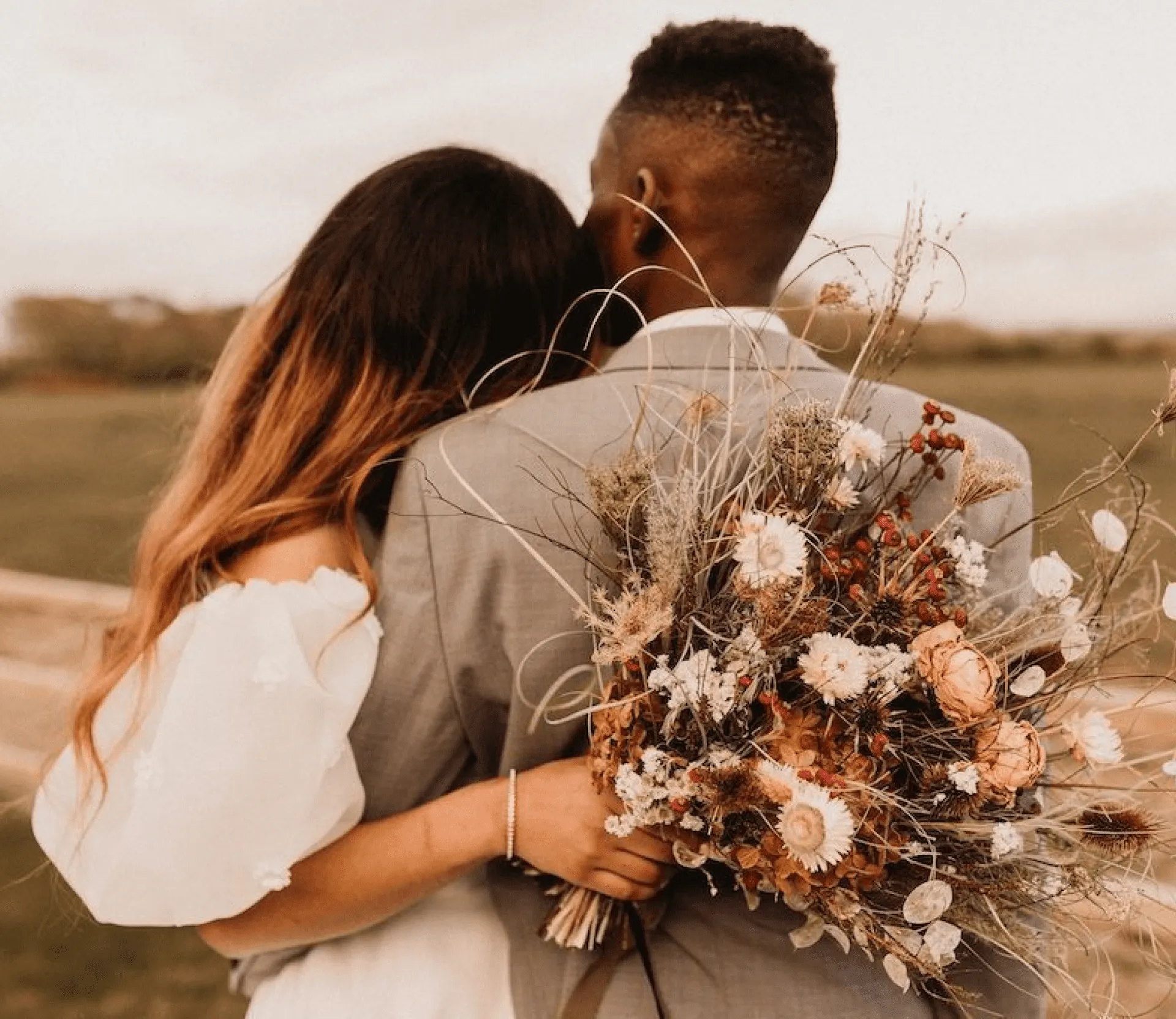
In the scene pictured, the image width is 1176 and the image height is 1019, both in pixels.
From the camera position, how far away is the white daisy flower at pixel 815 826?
43.4 inches

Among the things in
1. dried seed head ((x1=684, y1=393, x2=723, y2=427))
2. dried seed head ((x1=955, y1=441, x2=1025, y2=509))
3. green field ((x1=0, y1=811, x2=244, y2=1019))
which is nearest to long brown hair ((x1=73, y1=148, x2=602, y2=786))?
dried seed head ((x1=684, y1=393, x2=723, y2=427))

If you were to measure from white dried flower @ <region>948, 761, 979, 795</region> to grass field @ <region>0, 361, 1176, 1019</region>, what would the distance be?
37 cm

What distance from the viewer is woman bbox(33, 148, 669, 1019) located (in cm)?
147

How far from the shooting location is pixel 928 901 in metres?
1.20

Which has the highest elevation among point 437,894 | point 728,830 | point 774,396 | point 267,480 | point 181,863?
point 774,396

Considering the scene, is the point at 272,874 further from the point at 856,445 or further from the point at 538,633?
the point at 856,445

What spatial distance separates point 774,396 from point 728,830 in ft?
1.56

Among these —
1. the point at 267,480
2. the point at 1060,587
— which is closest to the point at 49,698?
the point at 267,480

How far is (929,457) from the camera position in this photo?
1327 mm

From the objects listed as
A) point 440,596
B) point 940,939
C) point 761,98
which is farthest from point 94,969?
point 761,98

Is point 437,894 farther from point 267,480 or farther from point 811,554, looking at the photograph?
point 811,554

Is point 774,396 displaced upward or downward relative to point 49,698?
upward

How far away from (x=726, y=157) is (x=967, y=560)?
757 millimetres

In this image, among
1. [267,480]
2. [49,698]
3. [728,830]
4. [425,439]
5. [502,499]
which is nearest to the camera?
[728,830]
